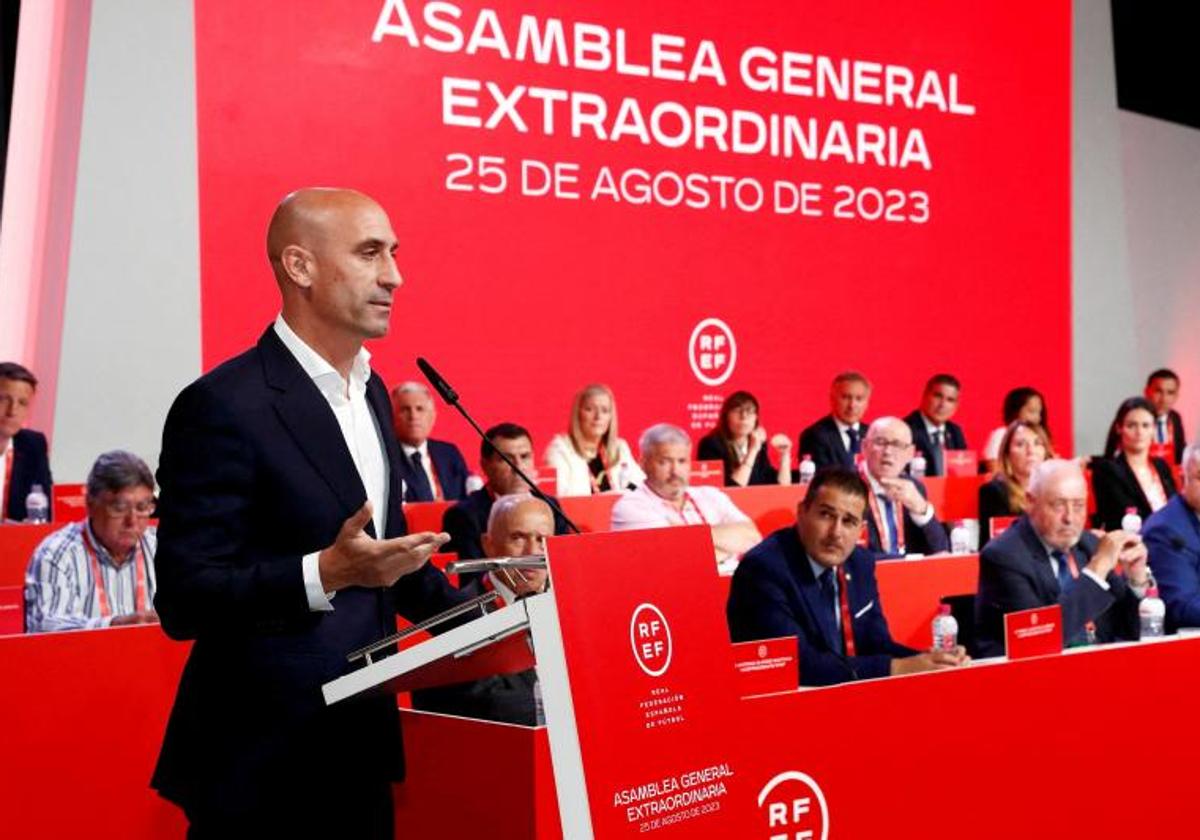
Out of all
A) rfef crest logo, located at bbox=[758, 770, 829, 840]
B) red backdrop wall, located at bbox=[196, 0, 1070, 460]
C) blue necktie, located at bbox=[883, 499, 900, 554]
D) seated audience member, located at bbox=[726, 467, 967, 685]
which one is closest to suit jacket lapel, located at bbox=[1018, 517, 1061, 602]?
seated audience member, located at bbox=[726, 467, 967, 685]

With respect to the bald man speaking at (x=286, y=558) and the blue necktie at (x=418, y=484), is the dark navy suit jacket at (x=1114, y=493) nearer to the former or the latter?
the blue necktie at (x=418, y=484)

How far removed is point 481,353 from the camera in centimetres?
834

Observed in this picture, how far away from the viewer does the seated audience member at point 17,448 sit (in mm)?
6512

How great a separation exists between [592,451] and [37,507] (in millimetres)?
2524

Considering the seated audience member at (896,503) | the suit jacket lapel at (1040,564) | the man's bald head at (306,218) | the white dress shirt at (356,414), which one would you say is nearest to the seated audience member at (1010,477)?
the seated audience member at (896,503)

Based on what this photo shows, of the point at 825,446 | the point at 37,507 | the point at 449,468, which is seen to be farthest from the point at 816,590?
the point at 825,446

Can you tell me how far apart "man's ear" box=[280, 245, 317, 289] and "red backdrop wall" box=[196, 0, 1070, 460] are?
570cm

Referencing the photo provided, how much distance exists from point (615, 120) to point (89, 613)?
206 inches

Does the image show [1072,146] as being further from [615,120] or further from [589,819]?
[589,819]

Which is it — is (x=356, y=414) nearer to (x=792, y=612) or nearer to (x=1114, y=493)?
(x=792, y=612)

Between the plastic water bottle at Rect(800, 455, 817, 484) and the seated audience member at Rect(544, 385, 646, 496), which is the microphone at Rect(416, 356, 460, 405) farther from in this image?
the plastic water bottle at Rect(800, 455, 817, 484)

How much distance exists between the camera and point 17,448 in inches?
262

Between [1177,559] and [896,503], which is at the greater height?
[896,503]

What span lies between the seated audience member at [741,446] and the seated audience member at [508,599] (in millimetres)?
3993
